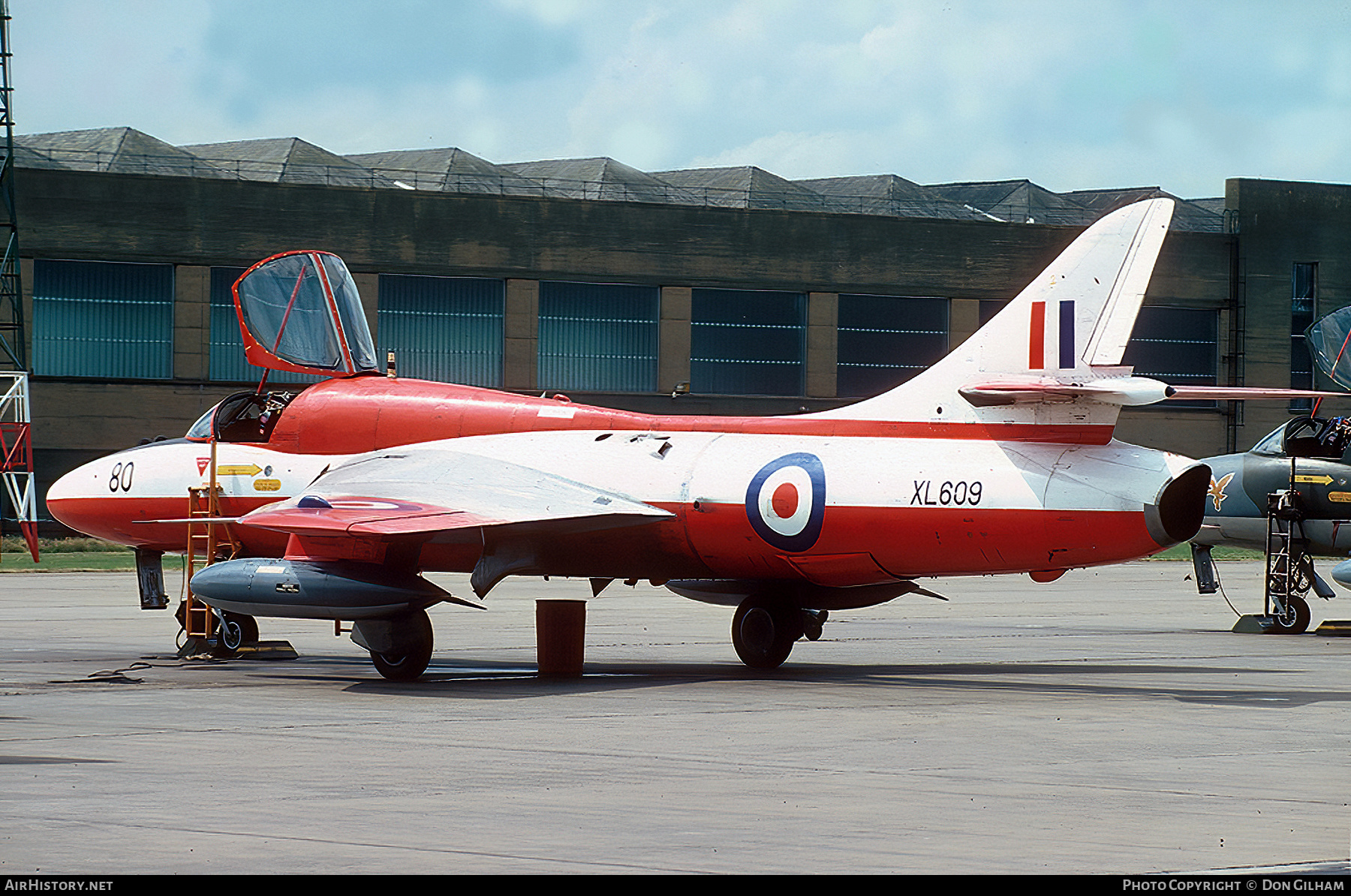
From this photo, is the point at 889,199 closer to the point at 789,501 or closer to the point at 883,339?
the point at 883,339

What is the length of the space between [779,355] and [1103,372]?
4974cm

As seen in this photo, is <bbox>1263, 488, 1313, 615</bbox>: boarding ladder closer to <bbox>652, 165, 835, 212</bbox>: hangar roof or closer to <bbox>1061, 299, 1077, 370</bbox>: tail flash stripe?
<bbox>1061, 299, 1077, 370</bbox>: tail flash stripe

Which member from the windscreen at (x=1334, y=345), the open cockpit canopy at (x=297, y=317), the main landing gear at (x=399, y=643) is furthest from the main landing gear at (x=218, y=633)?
the windscreen at (x=1334, y=345)

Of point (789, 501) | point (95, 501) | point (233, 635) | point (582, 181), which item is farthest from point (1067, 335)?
point (582, 181)

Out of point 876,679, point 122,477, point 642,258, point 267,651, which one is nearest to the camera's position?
point 876,679

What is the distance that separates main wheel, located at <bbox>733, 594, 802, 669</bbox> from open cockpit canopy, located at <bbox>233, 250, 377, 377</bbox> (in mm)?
6205

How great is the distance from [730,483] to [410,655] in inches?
155

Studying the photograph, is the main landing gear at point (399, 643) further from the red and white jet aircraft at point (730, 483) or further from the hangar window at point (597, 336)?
the hangar window at point (597, 336)

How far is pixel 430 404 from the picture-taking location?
65.2 ft

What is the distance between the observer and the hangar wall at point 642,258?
5981cm

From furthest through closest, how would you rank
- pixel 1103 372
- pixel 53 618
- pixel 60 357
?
pixel 60 357 < pixel 53 618 < pixel 1103 372

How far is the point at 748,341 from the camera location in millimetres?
66000

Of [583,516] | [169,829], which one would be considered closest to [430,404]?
[583,516]
